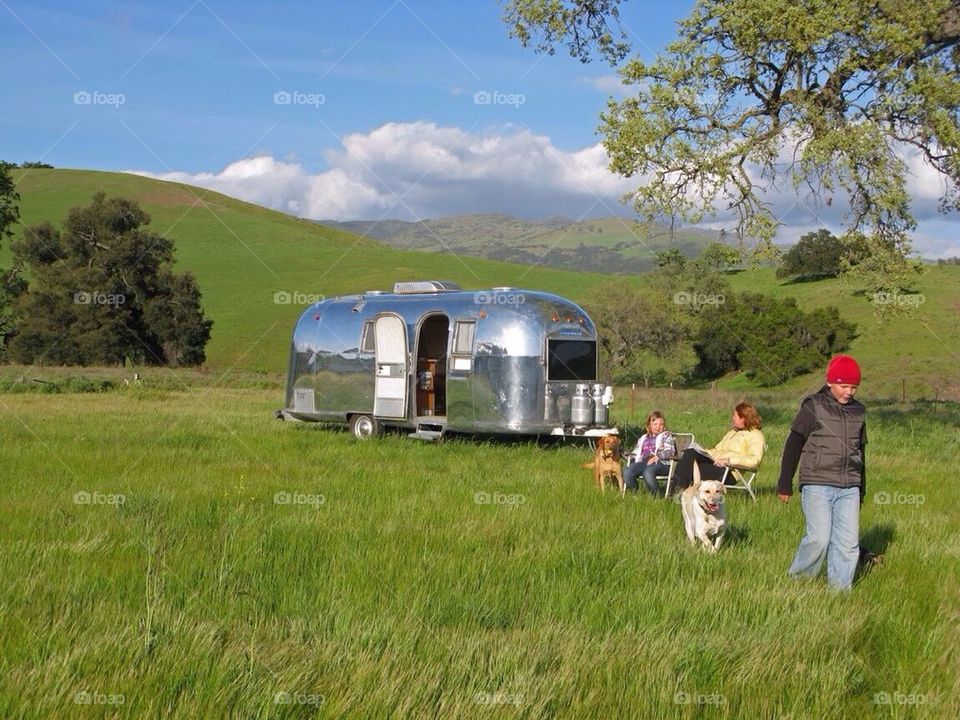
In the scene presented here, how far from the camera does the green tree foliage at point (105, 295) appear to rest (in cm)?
5162

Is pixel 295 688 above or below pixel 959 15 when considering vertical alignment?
below

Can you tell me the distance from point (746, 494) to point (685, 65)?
27.8 feet

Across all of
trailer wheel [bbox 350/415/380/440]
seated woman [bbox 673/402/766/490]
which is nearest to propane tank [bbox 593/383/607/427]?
trailer wheel [bbox 350/415/380/440]

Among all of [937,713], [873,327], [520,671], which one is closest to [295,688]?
[520,671]

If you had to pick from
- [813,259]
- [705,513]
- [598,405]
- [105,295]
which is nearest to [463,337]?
[598,405]

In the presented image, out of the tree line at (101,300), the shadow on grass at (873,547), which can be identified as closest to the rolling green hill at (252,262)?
the tree line at (101,300)

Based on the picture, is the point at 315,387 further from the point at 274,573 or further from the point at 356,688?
the point at 356,688

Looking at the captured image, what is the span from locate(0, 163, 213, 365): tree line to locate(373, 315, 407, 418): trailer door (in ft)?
119

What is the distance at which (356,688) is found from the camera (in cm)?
461

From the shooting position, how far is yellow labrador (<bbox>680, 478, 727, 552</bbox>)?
816 cm

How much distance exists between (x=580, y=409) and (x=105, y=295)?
3972 centimetres

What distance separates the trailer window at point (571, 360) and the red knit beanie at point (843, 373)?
9.63 meters

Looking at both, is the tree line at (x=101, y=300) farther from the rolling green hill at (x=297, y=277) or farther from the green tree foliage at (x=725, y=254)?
the green tree foliage at (x=725, y=254)

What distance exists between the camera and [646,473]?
11867mm
